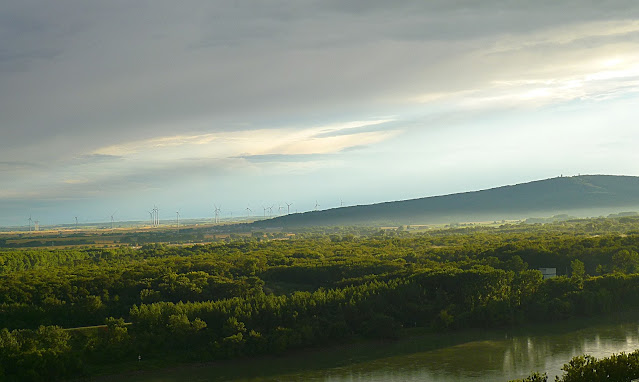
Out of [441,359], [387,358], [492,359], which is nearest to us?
[492,359]

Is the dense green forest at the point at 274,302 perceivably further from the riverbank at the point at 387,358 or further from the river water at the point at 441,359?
the river water at the point at 441,359

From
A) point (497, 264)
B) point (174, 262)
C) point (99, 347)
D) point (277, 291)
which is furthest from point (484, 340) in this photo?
point (174, 262)

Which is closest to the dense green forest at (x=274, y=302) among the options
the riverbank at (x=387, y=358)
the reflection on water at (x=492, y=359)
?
the riverbank at (x=387, y=358)

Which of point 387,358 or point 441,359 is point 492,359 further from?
point 387,358

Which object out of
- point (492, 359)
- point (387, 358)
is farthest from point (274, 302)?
point (492, 359)

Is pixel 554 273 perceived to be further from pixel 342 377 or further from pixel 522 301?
pixel 342 377
